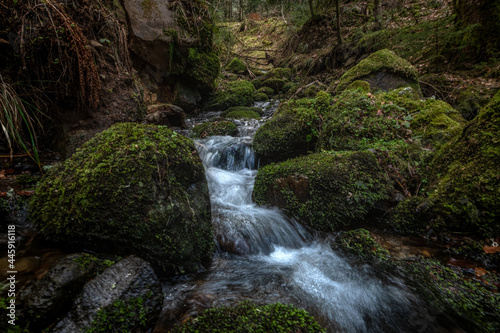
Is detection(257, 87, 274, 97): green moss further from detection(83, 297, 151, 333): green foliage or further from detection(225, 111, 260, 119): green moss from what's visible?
detection(83, 297, 151, 333): green foliage

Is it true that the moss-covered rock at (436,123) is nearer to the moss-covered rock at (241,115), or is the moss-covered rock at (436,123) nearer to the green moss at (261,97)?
the moss-covered rock at (241,115)

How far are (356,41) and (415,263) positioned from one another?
11.6m

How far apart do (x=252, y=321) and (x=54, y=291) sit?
1.55m

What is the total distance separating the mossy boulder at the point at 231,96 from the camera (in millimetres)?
10719

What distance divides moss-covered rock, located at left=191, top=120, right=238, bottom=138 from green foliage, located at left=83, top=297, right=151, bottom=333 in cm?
616

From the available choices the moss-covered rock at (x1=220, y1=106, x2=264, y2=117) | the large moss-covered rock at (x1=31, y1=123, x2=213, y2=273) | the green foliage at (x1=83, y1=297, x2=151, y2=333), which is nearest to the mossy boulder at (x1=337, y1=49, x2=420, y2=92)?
the moss-covered rock at (x1=220, y1=106, x2=264, y2=117)

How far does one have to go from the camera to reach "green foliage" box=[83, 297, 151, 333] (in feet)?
5.40

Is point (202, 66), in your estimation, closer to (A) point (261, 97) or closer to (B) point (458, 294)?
(A) point (261, 97)

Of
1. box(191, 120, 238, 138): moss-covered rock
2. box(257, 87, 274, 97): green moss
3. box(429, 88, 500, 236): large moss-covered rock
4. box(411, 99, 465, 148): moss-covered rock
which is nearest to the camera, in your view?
box(429, 88, 500, 236): large moss-covered rock

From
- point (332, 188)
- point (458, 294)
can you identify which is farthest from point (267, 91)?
point (458, 294)

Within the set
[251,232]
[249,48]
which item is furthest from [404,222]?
[249,48]

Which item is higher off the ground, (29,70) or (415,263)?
(29,70)

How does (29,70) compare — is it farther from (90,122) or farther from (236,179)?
(236,179)

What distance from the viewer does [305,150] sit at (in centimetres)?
521
